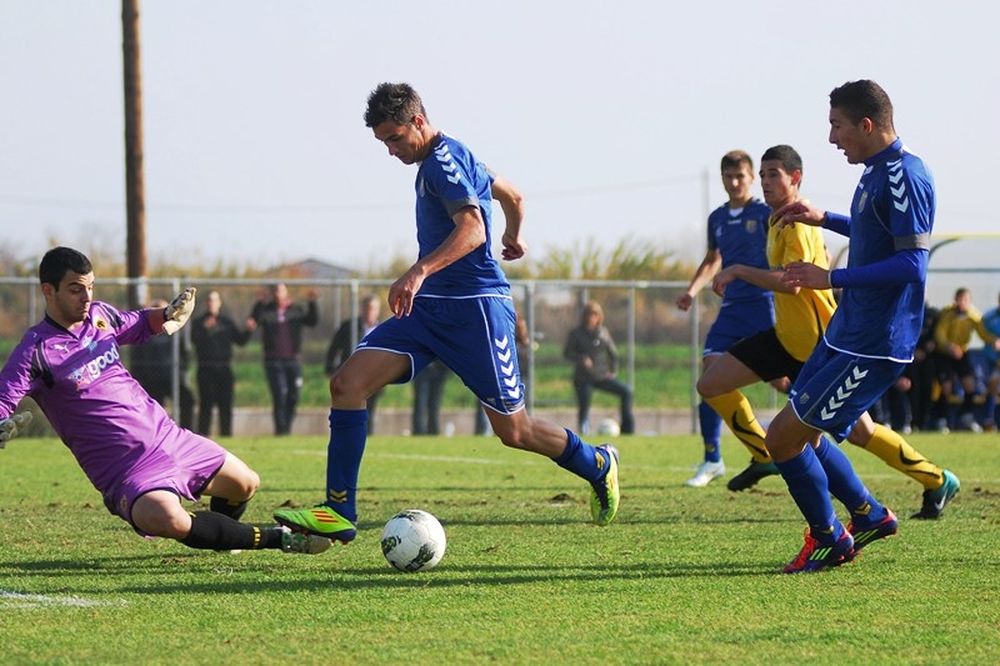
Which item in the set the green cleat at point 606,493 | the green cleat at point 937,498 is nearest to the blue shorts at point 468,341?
the green cleat at point 606,493

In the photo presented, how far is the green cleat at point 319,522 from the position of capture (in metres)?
7.02

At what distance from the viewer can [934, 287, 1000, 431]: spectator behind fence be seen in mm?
20938

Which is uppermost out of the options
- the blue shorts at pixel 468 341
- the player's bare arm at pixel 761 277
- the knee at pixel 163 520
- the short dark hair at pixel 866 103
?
the short dark hair at pixel 866 103

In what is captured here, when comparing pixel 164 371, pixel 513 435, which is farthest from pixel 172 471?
pixel 164 371

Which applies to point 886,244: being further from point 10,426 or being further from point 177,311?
point 10,426

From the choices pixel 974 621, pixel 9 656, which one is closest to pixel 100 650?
pixel 9 656

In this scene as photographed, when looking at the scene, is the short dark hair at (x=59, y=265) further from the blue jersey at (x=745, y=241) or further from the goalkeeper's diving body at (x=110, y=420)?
the blue jersey at (x=745, y=241)

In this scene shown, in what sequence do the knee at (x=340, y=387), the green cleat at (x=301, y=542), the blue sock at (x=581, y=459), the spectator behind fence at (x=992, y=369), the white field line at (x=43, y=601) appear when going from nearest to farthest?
the white field line at (x=43, y=601), the green cleat at (x=301, y=542), the knee at (x=340, y=387), the blue sock at (x=581, y=459), the spectator behind fence at (x=992, y=369)

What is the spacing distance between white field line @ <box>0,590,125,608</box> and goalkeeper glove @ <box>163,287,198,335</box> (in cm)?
145

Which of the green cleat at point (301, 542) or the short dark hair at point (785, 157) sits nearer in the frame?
the green cleat at point (301, 542)

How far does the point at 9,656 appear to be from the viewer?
5.05m

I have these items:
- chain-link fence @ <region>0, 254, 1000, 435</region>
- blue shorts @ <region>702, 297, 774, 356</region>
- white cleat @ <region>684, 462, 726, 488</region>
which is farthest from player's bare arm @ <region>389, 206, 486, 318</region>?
chain-link fence @ <region>0, 254, 1000, 435</region>

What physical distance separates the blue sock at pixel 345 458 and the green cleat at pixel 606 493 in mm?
1357

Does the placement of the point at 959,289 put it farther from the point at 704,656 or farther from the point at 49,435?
the point at 704,656
